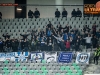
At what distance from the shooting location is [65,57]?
91.2ft

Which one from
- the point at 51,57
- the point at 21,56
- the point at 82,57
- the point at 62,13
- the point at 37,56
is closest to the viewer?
the point at 82,57

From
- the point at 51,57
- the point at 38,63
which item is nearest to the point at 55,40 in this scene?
the point at 51,57

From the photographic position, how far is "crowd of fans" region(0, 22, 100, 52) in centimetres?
2866

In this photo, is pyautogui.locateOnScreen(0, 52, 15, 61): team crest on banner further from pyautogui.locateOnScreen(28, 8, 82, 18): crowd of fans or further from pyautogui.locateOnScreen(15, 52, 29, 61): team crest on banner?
pyautogui.locateOnScreen(28, 8, 82, 18): crowd of fans

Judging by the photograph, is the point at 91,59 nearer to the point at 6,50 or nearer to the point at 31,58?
the point at 31,58

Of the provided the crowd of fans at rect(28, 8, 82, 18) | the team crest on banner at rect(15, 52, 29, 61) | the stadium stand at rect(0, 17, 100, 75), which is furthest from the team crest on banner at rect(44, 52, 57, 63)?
the crowd of fans at rect(28, 8, 82, 18)

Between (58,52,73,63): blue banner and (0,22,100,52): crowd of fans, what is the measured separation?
3.70 feet

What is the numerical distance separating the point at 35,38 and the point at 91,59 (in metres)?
5.39

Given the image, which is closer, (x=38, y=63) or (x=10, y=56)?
(x=38, y=63)

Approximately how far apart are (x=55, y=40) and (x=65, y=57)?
222 centimetres

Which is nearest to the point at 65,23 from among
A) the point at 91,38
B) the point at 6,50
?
the point at 91,38

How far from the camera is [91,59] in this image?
27.8 meters

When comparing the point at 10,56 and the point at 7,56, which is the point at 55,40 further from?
the point at 7,56

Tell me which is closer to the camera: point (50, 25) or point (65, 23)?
point (50, 25)
